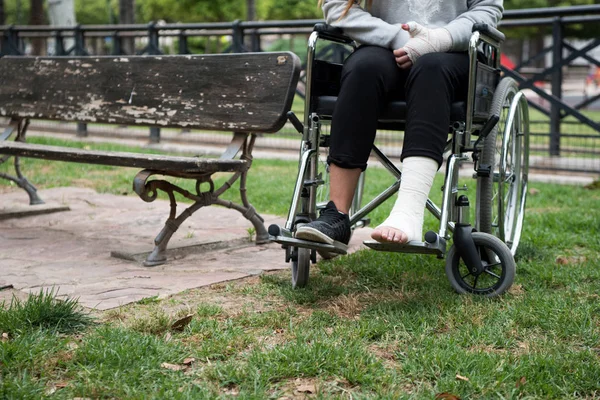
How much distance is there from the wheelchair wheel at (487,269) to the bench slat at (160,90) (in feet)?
4.44

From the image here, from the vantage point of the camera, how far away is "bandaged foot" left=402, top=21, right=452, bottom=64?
338cm

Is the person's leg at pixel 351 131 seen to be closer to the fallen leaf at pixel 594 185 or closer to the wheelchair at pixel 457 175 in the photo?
the wheelchair at pixel 457 175

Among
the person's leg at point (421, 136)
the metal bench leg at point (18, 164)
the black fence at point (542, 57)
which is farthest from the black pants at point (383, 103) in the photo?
the black fence at point (542, 57)

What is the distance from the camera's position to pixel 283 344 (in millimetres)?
2734

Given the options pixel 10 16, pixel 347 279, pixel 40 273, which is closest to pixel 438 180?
pixel 347 279

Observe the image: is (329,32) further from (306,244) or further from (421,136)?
(306,244)

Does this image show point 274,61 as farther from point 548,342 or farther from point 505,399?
point 505,399

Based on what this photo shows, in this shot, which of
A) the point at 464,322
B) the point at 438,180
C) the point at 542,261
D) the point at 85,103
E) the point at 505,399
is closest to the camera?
the point at 505,399

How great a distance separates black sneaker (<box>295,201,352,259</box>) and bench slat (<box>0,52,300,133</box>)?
1131mm

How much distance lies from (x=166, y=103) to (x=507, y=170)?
2.01 metres

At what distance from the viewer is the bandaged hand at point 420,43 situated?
11.1 ft

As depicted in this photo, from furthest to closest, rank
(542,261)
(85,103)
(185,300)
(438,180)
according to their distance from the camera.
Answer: (438,180)
(85,103)
(542,261)
(185,300)

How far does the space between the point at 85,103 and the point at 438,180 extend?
3252 mm

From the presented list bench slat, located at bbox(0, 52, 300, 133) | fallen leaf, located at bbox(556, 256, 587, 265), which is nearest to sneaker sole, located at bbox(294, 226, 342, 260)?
bench slat, located at bbox(0, 52, 300, 133)
